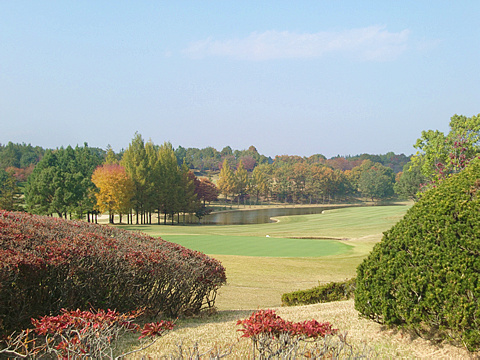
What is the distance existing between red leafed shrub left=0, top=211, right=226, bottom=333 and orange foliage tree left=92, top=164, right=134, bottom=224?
49.0 m

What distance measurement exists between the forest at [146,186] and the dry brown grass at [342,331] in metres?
45.3

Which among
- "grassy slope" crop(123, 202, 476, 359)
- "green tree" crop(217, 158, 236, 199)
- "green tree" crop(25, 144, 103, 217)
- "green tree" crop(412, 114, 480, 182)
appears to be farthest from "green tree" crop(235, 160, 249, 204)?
"grassy slope" crop(123, 202, 476, 359)

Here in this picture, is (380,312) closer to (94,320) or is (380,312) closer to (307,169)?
(94,320)

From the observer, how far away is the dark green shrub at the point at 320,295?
9.88 m

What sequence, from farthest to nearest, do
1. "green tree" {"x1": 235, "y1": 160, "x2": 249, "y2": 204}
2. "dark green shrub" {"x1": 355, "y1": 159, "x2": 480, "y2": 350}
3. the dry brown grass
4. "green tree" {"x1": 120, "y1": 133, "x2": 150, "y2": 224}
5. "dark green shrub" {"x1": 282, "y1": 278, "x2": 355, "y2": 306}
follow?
"green tree" {"x1": 235, "y1": 160, "x2": 249, "y2": 204}, "green tree" {"x1": 120, "y1": 133, "x2": 150, "y2": 224}, "dark green shrub" {"x1": 282, "y1": 278, "x2": 355, "y2": 306}, the dry brown grass, "dark green shrub" {"x1": 355, "y1": 159, "x2": 480, "y2": 350}

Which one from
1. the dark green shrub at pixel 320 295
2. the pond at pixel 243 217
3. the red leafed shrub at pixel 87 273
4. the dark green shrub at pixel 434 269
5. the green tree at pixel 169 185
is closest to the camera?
the dark green shrub at pixel 434 269

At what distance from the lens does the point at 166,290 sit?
6.54m

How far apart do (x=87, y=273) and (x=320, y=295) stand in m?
6.38

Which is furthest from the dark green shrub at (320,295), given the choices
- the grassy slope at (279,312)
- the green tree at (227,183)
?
the green tree at (227,183)

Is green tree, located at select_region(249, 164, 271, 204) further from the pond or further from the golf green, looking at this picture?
the golf green

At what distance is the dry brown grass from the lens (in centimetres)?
480

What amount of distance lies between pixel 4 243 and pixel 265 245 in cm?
2171

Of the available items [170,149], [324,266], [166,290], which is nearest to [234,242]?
[324,266]

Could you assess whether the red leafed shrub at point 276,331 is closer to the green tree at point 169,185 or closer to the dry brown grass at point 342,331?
the dry brown grass at point 342,331
